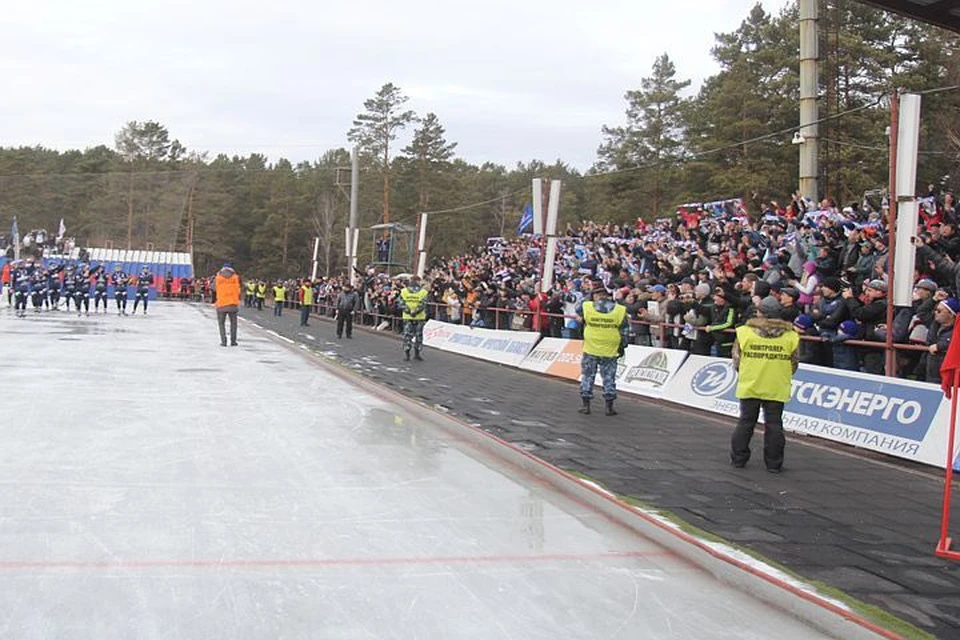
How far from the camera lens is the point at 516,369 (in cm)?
1928

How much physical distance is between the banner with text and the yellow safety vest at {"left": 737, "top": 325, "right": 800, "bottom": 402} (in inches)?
203

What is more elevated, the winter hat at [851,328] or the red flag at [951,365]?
the winter hat at [851,328]

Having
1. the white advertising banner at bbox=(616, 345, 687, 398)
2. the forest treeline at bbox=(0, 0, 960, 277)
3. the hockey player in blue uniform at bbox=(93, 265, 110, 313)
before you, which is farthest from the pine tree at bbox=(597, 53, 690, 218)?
the white advertising banner at bbox=(616, 345, 687, 398)

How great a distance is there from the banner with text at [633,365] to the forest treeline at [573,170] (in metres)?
5.83

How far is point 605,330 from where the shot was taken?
39.1ft

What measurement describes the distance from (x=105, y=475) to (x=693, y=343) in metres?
9.24

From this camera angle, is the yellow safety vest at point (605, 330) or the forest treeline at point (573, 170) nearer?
the yellow safety vest at point (605, 330)

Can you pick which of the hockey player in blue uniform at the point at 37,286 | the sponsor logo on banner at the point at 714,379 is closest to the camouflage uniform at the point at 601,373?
the sponsor logo on banner at the point at 714,379

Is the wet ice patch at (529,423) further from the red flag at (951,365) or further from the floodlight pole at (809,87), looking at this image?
the floodlight pole at (809,87)

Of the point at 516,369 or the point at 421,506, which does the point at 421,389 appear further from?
the point at 421,506

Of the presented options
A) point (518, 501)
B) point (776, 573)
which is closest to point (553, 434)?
point (518, 501)

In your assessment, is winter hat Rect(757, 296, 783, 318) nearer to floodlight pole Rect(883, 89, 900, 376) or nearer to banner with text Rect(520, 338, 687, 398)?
floodlight pole Rect(883, 89, 900, 376)

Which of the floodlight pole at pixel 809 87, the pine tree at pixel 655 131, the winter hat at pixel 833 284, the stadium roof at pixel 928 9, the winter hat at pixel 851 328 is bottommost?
the winter hat at pixel 851 328

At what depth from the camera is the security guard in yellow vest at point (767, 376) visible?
8.51 meters
